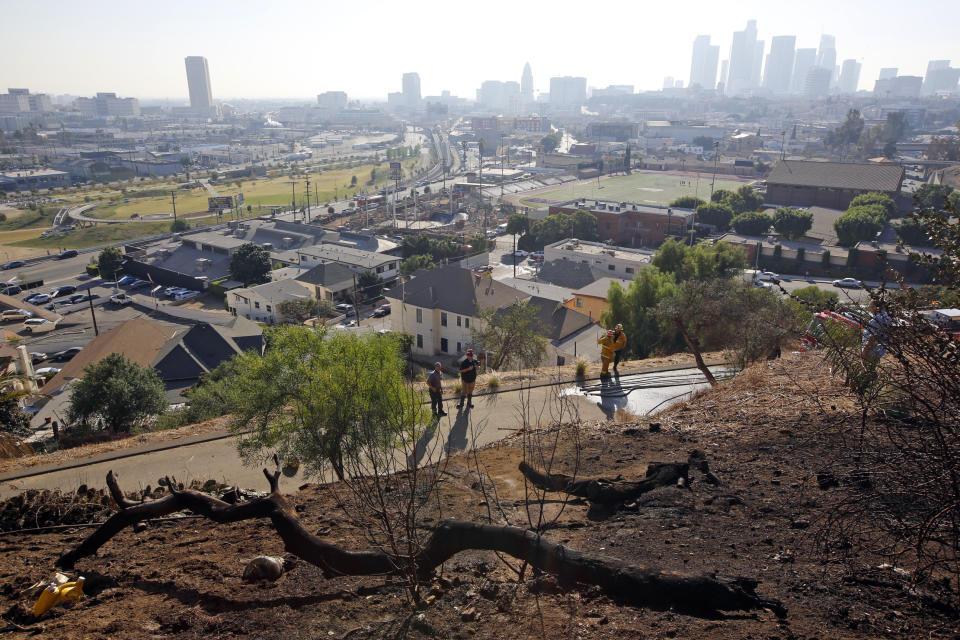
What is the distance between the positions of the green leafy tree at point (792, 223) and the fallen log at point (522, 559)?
3557cm

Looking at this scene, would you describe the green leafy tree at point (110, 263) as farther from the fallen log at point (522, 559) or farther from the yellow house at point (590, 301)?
the fallen log at point (522, 559)

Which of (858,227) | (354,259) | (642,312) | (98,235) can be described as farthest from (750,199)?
(98,235)

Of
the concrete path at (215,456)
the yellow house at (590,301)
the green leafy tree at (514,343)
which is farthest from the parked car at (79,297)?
the concrete path at (215,456)

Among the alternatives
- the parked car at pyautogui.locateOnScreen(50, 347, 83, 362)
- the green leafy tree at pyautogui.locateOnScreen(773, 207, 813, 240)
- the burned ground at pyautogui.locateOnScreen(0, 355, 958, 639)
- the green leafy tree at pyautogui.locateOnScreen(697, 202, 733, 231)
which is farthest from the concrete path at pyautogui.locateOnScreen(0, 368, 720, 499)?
the green leafy tree at pyautogui.locateOnScreen(697, 202, 733, 231)

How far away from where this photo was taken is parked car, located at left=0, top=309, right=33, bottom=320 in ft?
81.1

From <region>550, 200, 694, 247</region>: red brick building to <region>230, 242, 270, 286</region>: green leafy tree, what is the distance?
19.5m

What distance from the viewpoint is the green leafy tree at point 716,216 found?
3694 cm

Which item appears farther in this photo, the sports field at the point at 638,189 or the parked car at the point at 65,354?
the sports field at the point at 638,189

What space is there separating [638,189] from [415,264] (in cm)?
3529

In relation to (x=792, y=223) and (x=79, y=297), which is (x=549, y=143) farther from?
(x=79, y=297)

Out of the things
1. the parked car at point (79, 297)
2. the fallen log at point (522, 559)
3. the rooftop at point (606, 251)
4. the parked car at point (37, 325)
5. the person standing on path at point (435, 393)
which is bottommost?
the parked car at point (79, 297)

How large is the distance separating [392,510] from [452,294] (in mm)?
13428

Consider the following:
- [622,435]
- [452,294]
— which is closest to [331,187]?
[452,294]

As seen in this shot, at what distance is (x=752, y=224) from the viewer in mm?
34125
